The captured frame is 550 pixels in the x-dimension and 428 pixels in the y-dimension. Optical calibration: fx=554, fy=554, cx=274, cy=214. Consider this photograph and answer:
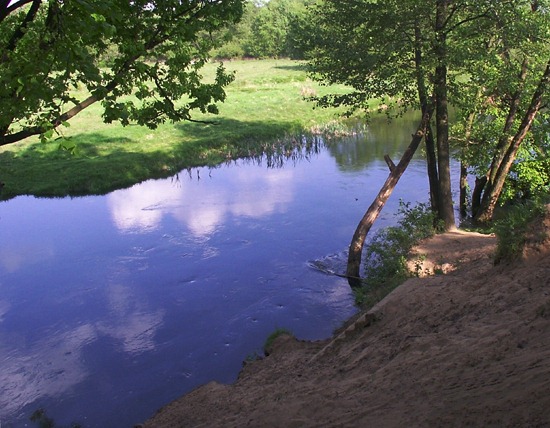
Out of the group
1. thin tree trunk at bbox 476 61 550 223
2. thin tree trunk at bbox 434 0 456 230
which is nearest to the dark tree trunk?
thin tree trunk at bbox 476 61 550 223

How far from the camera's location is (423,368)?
8422 millimetres

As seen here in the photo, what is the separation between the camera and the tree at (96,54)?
852 centimetres

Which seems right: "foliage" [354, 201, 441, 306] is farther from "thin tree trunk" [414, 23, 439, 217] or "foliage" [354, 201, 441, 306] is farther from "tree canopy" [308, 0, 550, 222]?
"tree canopy" [308, 0, 550, 222]

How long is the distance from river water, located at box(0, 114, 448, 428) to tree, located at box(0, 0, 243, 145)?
703 cm

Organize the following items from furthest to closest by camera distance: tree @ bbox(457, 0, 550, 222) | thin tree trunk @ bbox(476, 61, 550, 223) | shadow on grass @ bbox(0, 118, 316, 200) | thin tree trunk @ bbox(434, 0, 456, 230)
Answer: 1. shadow on grass @ bbox(0, 118, 316, 200)
2. thin tree trunk @ bbox(476, 61, 550, 223)
3. tree @ bbox(457, 0, 550, 222)
4. thin tree trunk @ bbox(434, 0, 456, 230)

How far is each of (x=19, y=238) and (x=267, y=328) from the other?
1496 centimetres

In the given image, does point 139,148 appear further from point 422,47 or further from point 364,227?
point 422,47

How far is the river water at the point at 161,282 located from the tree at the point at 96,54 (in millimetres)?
7029

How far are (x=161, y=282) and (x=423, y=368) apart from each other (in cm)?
1368

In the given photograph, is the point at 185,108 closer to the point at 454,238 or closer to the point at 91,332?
the point at 91,332

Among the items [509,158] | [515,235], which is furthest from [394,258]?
[509,158]

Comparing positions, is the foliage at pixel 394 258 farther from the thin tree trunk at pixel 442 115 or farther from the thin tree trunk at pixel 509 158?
the thin tree trunk at pixel 509 158

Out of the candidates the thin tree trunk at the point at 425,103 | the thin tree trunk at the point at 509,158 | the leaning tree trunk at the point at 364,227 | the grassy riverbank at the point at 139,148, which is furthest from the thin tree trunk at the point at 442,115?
the grassy riverbank at the point at 139,148

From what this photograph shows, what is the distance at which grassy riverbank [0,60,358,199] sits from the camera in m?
33.1
